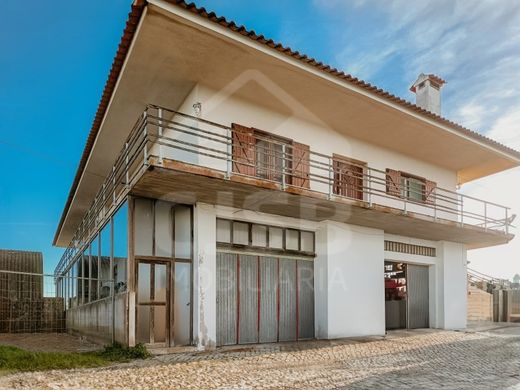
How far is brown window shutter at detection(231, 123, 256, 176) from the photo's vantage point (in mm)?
11422

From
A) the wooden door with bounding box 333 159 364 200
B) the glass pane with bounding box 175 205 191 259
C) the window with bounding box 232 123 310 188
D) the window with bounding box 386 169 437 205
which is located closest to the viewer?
the glass pane with bounding box 175 205 191 259

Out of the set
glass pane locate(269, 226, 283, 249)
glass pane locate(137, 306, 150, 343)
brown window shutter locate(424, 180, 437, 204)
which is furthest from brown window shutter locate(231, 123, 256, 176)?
brown window shutter locate(424, 180, 437, 204)

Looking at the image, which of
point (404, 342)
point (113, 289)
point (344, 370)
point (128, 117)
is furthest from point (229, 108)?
point (404, 342)

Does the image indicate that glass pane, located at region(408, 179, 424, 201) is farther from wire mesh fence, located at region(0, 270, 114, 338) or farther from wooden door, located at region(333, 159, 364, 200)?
wire mesh fence, located at region(0, 270, 114, 338)

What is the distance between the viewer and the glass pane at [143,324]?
403 inches

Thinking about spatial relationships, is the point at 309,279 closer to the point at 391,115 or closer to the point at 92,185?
the point at 391,115

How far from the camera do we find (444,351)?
1086cm

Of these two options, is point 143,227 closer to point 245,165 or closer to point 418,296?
point 245,165

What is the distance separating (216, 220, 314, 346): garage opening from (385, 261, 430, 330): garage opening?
14.8ft

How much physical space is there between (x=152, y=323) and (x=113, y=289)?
5.37ft

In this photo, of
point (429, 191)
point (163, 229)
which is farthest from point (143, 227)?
point (429, 191)

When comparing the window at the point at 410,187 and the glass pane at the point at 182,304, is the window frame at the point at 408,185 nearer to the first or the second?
the window at the point at 410,187

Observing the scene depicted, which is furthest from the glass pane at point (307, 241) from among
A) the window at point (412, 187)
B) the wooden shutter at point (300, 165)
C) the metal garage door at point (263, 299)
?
the window at point (412, 187)

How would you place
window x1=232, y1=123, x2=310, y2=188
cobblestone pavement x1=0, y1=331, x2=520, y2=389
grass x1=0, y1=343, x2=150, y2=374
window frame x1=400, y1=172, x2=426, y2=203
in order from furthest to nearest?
window frame x1=400, y1=172, x2=426, y2=203, window x1=232, y1=123, x2=310, y2=188, grass x1=0, y1=343, x2=150, y2=374, cobblestone pavement x1=0, y1=331, x2=520, y2=389
